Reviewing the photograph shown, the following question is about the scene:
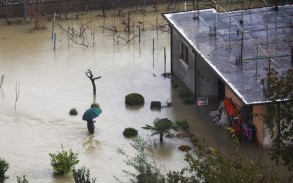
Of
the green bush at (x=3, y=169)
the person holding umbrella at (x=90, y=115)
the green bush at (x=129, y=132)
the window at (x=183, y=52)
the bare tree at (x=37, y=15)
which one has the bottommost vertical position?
the green bush at (x=3, y=169)

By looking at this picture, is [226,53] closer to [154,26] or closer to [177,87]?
[177,87]

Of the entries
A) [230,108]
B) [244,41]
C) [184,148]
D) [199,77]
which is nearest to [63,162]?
[184,148]

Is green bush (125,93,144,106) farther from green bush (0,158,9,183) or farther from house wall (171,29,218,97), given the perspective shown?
green bush (0,158,9,183)

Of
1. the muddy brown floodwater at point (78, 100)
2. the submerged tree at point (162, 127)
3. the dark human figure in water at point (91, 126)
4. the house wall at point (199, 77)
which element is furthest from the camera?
the house wall at point (199, 77)

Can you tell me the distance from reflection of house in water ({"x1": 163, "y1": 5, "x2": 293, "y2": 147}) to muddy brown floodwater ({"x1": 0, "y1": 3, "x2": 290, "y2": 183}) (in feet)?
4.25

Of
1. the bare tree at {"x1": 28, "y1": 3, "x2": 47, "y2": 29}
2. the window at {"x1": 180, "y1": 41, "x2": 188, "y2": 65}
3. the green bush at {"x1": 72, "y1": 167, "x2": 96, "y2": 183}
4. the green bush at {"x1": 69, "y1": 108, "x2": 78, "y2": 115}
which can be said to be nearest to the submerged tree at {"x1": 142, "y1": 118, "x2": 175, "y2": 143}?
the green bush at {"x1": 69, "y1": 108, "x2": 78, "y2": 115}

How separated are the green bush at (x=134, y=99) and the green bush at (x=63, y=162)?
7.03 metres

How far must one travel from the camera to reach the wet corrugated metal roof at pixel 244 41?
3042 cm

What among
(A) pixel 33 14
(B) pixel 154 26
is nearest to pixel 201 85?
(B) pixel 154 26

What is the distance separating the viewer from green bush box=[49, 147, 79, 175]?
1087 inches

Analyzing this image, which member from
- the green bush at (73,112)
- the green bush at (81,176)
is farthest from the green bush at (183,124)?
the green bush at (81,176)

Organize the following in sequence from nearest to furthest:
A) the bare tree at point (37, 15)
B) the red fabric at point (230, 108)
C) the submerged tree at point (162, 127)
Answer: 1. the submerged tree at point (162, 127)
2. the red fabric at point (230, 108)
3. the bare tree at point (37, 15)

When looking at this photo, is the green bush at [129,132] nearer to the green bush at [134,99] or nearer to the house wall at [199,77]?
the green bush at [134,99]

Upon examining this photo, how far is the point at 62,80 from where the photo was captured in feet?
125
